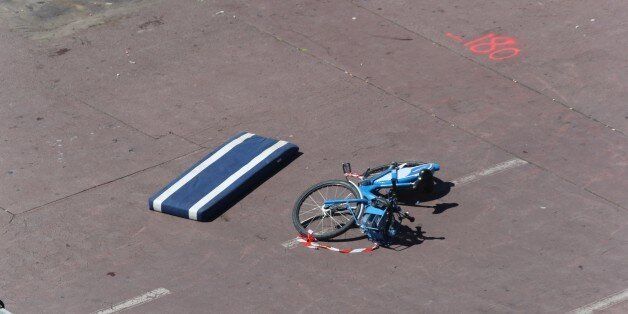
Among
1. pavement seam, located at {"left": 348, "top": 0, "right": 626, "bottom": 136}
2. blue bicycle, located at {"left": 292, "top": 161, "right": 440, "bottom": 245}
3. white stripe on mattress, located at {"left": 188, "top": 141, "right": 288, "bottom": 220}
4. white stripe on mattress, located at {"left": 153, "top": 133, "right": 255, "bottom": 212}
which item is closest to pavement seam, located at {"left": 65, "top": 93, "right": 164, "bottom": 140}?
white stripe on mattress, located at {"left": 153, "top": 133, "right": 255, "bottom": 212}

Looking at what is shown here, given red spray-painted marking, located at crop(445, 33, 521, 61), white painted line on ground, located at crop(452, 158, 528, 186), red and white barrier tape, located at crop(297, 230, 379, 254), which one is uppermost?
red spray-painted marking, located at crop(445, 33, 521, 61)

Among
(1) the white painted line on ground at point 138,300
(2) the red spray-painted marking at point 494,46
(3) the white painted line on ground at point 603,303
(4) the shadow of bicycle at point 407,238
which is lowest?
(1) the white painted line on ground at point 138,300

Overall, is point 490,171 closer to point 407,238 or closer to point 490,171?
point 490,171

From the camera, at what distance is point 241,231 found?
1220 cm

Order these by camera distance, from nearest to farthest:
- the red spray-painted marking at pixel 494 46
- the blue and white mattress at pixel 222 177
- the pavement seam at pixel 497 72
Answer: the blue and white mattress at pixel 222 177
the pavement seam at pixel 497 72
the red spray-painted marking at pixel 494 46

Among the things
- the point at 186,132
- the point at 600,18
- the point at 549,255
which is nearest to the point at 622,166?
the point at 549,255

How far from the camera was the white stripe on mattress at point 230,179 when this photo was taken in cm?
1234

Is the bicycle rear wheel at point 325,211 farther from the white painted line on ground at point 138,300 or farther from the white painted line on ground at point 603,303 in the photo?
the white painted line on ground at point 603,303

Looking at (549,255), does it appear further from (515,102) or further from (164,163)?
(164,163)

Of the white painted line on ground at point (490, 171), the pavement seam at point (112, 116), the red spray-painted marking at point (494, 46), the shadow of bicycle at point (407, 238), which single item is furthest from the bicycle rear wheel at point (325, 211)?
the red spray-painted marking at point (494, 46)

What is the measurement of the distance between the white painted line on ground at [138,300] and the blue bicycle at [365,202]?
1.72m

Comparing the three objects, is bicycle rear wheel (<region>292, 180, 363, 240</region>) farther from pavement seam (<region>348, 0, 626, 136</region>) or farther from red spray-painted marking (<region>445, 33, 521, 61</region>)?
red spray-painted marking (<region>445, 33, 521, 61</region>)

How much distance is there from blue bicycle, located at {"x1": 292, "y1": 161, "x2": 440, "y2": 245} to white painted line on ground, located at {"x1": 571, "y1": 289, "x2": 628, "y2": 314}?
2179mm

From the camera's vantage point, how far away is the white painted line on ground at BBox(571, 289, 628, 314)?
10617mm
